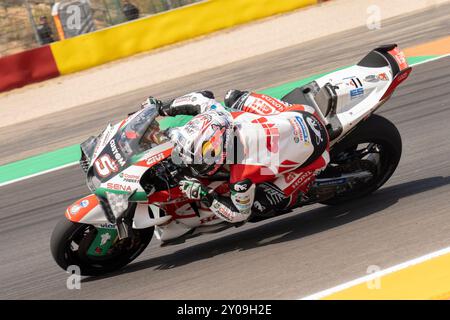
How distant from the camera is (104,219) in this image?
5809 mm

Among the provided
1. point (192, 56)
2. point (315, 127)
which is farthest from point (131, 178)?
point (192, 56)

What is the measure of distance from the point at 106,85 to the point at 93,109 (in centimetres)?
164

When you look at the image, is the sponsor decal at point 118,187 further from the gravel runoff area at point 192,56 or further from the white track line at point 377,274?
the gravel runoff area at point 192,56

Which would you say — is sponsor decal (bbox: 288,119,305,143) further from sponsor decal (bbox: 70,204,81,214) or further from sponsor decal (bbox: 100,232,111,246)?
sponsor decal (bbox: 70,204,81,214)

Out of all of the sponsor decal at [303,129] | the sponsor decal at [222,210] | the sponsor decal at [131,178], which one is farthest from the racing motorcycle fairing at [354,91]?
the sponsor decal at [131,178]

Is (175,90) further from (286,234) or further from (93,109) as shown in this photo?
(286,234)

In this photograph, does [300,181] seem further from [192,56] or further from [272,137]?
[192,56]

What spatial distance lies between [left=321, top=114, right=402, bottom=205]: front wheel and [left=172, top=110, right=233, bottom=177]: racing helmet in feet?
3.78

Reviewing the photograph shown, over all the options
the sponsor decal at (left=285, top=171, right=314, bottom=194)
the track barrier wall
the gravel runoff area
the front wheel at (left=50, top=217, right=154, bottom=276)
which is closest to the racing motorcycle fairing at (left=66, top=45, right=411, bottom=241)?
the front wheel at (left=50, top=217, right=154, bottom=276)

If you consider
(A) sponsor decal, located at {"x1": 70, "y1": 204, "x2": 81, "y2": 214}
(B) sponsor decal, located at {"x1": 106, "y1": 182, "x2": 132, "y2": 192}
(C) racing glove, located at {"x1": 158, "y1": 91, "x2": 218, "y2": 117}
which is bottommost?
(A) sponsor decal, located at {"x1": 70, "y1": 204, "x2": 81, "y2": 214}

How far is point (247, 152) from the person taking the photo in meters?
5.80

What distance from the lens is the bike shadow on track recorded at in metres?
6.30

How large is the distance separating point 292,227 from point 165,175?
1361 mm
